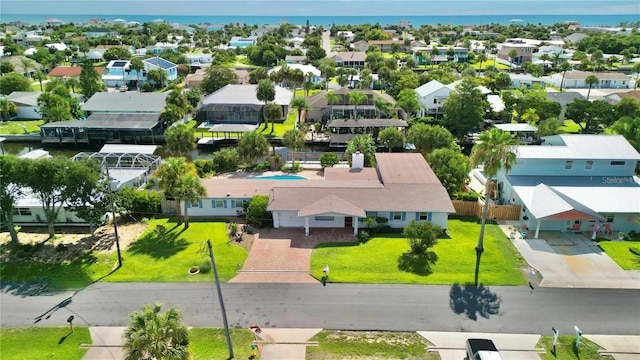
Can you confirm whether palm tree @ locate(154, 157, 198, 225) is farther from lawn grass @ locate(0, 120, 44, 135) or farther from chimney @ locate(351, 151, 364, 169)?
lawn grass @ locate(0, 120, 44, 135)

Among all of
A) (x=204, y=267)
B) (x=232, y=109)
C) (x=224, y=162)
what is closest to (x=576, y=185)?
(x=204, y=267)

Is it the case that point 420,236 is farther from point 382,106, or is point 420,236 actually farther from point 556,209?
point 382,106

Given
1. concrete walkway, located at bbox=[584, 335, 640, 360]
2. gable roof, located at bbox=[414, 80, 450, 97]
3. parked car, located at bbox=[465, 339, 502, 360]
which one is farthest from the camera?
gable roof, located at bbox=[414, 80, 450, 97]

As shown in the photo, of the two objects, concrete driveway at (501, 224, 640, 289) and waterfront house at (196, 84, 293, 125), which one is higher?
waterfront house at (196, 84, 293, 125)

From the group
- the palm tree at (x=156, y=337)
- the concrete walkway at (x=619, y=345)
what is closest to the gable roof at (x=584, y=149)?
the concrete walkway at (x=619, y=345)

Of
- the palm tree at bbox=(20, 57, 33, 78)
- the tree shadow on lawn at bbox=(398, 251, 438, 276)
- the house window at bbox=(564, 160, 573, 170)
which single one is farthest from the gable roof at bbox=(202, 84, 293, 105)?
the palm tree at bbox=(20, 57, 33, 78)

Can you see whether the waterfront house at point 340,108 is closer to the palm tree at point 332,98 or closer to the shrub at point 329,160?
the palm tree at point 332,98

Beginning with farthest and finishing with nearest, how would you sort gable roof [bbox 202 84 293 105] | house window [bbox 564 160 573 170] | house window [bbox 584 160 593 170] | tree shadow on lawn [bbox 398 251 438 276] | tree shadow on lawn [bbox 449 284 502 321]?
gable roof [bbox 202 84 293 105] < house window [bbox 564 160 573 170] < house window [bbox 584 160 593 170] < tree shadow on lawn [bbox 398 251 438 276] < tree shadow on lawn [bbox 449 284 502 321]

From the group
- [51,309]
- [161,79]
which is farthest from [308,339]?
[161,79]
